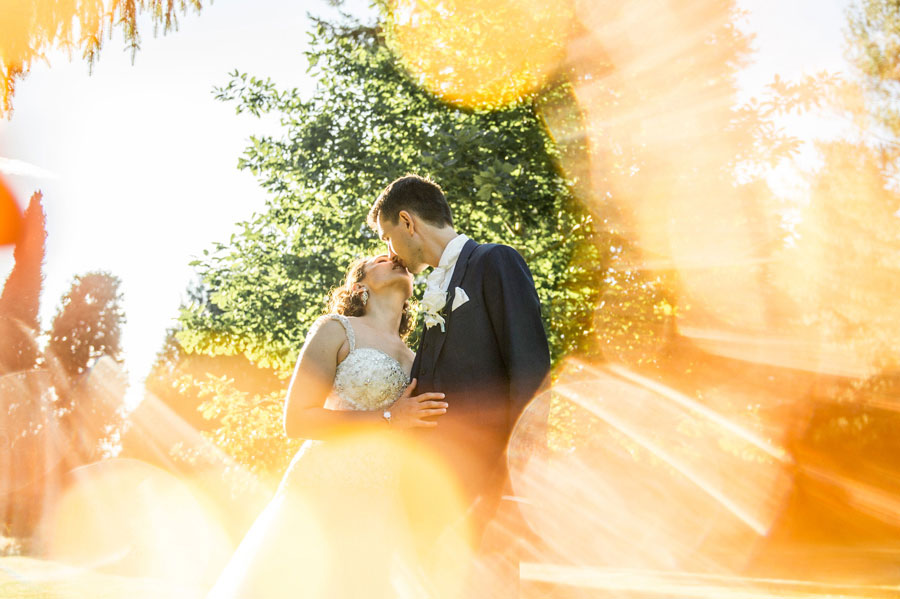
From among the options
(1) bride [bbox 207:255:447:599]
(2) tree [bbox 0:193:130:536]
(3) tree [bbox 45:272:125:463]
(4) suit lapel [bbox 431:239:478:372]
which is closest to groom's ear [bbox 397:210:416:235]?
Answer: (4) suit lapel [bbox 431:239:478:372]

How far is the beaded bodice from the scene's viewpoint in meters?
4.59

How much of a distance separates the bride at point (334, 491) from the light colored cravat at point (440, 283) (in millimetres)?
448

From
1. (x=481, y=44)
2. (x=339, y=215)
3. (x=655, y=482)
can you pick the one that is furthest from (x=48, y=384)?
(x=481, y=44)

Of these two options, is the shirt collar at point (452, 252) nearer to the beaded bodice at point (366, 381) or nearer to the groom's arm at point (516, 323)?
the groom's arm at point (516, 323)

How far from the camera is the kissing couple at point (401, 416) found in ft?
11.8

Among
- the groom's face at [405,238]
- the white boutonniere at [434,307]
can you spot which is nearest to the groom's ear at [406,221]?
the groom's face at [405,238]

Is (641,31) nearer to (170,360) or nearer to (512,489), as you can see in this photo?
(512,489)

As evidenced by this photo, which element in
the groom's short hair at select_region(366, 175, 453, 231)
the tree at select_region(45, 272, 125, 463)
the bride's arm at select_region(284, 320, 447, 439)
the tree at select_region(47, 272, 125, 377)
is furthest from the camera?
the tree at select_region(47, 272, 125, 377)

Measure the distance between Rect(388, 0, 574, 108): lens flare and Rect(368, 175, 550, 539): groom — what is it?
→ 10.5 metres

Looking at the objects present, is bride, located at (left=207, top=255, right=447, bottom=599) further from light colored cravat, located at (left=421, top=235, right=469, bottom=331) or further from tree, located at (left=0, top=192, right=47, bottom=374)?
tree, located at (left=0, top=192, right=47, bottom=374)

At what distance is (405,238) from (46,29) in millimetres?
1873

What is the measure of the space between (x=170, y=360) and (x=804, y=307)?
4582cm

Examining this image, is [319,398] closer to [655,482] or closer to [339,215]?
[339,215]

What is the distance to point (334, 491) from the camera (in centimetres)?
450
